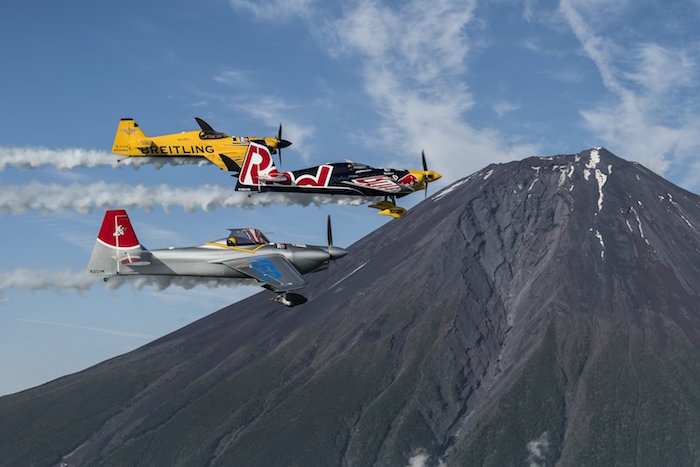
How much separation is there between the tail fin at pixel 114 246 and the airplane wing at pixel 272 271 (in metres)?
7.26

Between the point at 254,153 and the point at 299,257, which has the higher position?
the point at 254,153

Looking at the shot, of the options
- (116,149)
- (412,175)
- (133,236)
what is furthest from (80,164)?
Answer: (412,175)

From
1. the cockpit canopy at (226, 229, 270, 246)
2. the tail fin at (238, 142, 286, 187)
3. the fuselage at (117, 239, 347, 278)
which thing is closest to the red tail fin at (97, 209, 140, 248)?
the fuselage at (117, 239, 347, 278)

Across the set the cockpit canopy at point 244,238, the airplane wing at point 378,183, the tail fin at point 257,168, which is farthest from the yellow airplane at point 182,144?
the cockpit canopy at point 244,238

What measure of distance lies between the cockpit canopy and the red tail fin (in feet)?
24.5

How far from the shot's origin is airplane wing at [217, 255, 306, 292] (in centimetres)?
5944

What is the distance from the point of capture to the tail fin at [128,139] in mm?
85625

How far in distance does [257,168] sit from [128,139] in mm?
16636

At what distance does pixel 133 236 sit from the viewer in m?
68.6

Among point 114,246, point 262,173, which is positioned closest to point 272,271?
point 114,246

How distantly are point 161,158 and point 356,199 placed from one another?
2033 centimetres

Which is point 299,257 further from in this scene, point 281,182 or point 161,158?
point 161,158

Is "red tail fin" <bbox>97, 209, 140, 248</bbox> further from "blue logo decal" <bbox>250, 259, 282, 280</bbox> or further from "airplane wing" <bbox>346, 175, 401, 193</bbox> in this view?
"airplane wing" <bbox>346, 175, 401, 193</bbox>

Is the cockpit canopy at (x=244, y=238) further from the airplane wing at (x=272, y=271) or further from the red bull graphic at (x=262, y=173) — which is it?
the red bull graphic at (x=262, y=173)
